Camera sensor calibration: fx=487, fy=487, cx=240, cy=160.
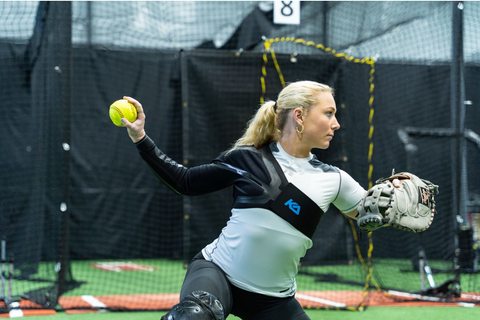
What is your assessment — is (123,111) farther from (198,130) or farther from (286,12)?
(198,130)

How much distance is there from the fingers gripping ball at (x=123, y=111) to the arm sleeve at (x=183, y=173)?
0.15 m

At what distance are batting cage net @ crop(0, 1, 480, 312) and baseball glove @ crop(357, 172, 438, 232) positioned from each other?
3.25m

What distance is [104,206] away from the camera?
856cm

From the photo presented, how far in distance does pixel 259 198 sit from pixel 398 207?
0.76 m

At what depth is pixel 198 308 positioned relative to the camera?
2320mm

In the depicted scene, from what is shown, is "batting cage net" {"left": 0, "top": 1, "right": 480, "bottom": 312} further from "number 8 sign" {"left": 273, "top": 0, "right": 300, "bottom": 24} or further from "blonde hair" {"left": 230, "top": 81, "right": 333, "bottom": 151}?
"blonde hair" {"left": 230, "top": 81, "right": 333, "bottom": 151}

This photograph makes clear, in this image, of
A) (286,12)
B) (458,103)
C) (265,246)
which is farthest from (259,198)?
(458,103)

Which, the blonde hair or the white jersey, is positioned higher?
the blonde hair

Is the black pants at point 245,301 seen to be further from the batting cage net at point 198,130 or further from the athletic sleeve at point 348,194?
the batting cage net at point 198,130

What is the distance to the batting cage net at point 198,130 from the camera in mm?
6371

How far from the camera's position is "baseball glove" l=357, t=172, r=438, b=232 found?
262 cm

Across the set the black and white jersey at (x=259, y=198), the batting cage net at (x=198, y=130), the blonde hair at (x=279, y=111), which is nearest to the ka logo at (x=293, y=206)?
the black and white jersey at (x=259, y=198)

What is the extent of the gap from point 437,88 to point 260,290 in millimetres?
7338

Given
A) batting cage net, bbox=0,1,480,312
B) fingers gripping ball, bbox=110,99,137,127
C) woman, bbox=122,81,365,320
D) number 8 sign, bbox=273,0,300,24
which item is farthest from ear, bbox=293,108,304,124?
number 8 sign, bbox=273,0,300,24
